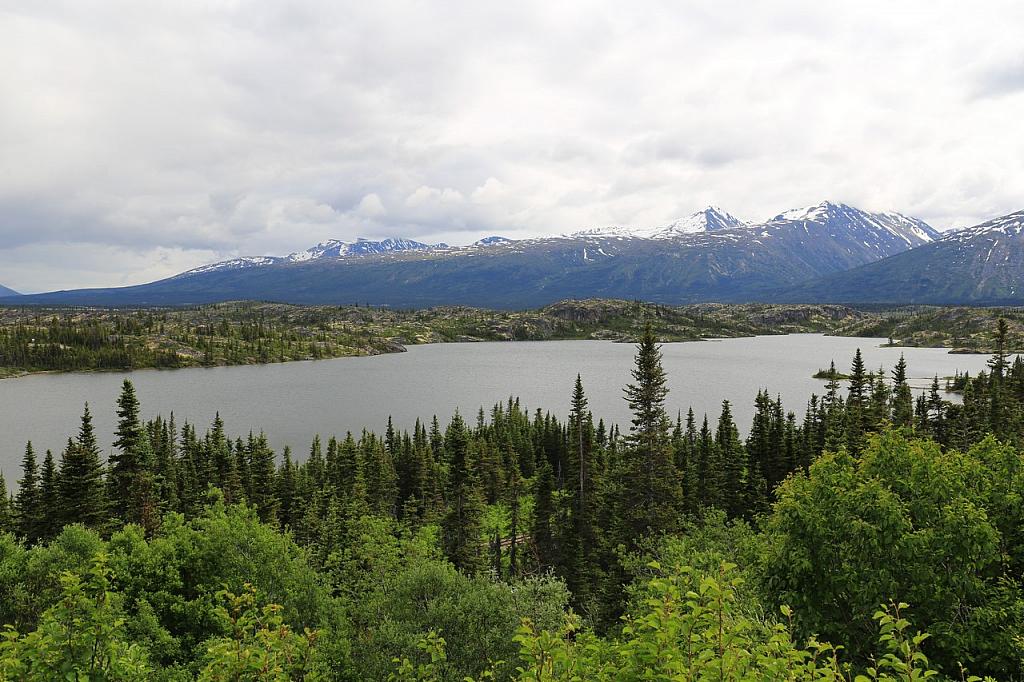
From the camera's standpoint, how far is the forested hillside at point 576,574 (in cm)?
1111

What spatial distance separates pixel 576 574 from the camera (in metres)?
50.9

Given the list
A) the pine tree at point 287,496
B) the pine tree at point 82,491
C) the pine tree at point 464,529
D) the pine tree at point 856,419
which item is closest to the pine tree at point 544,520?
the pine tree at point 464,529

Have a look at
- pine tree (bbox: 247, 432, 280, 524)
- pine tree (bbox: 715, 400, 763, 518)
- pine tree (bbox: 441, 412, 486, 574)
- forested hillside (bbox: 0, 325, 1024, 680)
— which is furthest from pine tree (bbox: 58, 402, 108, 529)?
pine tree (bbox: 715, 400, 763, 518)

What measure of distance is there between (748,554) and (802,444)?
4877cm

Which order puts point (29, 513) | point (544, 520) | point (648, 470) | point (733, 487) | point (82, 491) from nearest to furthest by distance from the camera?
1. point (648, 470)
2. point (82, 491)
3. point (29, 513)
4. point (733, 487)
5. point (544, 520)

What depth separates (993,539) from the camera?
55.2 ft

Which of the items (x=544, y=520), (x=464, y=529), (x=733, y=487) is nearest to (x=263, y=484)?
(x=464, y=529)

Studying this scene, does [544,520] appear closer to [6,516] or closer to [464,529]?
[464,529]

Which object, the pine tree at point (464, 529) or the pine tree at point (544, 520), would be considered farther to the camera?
the pine tree at point (544, 520)

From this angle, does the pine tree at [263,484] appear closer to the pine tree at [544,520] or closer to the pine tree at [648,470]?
the pine tree at [544,520]

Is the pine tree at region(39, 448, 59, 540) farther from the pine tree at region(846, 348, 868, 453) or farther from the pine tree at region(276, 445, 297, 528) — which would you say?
the pine tree at region(846, 348, 868, 453)

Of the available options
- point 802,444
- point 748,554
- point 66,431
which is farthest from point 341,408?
point 748,554

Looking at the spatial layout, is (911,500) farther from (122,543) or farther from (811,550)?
(122,543)

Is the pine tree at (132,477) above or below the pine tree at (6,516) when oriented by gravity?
above
